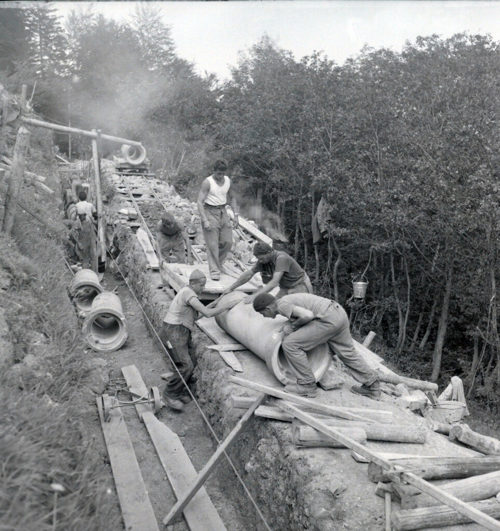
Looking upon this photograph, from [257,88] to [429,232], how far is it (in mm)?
11485

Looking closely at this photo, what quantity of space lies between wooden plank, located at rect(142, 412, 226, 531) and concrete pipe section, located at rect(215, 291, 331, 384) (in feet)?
4.77

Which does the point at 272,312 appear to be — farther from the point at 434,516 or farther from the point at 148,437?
the point at 434,516

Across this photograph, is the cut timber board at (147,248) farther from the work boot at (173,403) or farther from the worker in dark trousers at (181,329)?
the work boot at (173,403)

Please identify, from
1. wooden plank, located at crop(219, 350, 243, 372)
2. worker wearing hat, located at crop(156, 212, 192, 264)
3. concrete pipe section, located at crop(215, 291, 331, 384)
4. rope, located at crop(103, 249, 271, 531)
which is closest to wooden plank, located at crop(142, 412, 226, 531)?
rope, located at crop(103, 249, 271, 531)

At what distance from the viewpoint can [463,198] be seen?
13008 millimetres

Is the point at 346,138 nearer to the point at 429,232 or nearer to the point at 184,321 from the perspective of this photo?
the point at 429,232

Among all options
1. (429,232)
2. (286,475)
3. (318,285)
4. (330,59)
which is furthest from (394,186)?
(286,475)

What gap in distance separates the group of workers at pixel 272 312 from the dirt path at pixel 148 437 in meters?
0.34

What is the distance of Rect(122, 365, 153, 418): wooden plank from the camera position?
708cm

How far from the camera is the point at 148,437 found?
6.54 m

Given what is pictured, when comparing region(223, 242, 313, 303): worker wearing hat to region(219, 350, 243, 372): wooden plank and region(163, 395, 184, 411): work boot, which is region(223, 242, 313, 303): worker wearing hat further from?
region(163, 395, 184, 411): work boot

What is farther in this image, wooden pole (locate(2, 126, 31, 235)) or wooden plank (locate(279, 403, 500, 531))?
wooden pole (locate(2, 126, 31, 235))

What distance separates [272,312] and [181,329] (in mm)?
1689

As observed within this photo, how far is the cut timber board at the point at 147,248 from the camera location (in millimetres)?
10835
